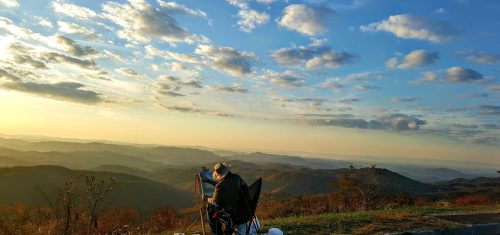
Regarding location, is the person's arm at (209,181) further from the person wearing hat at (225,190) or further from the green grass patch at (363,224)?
the green grass patch at (363,224)

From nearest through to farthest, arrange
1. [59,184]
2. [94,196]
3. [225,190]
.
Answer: [225,190] → [94,196] → [59,184]

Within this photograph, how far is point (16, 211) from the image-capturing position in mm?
21984

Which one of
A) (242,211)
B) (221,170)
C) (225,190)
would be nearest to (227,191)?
(225,190)

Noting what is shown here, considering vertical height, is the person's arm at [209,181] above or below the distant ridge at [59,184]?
above

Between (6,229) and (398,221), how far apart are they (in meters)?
13.4

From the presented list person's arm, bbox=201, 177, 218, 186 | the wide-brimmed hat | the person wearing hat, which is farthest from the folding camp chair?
person's arm, bbox=201, 177, 218, 186

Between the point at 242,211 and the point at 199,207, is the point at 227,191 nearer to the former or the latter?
the point at 242,211

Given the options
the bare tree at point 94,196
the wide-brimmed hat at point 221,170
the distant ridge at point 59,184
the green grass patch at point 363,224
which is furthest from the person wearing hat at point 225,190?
the distant ridge at point 59,184

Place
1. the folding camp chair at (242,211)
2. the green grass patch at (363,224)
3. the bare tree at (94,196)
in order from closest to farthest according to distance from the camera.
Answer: the folding camp chair at (242,211), the green grass patch at (363,224), the bare tree at (94,196)

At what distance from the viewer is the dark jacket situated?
30.3 ft

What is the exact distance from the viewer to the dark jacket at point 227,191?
30.3 feet

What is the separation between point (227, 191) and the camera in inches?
364

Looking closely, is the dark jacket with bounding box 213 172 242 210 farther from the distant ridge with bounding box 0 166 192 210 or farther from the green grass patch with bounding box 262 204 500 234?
the distant ridge with bounding box 0 166 192 210

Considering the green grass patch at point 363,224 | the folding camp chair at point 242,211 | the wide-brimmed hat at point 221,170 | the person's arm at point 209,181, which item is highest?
the wide-brimmed hat at point 221,170
